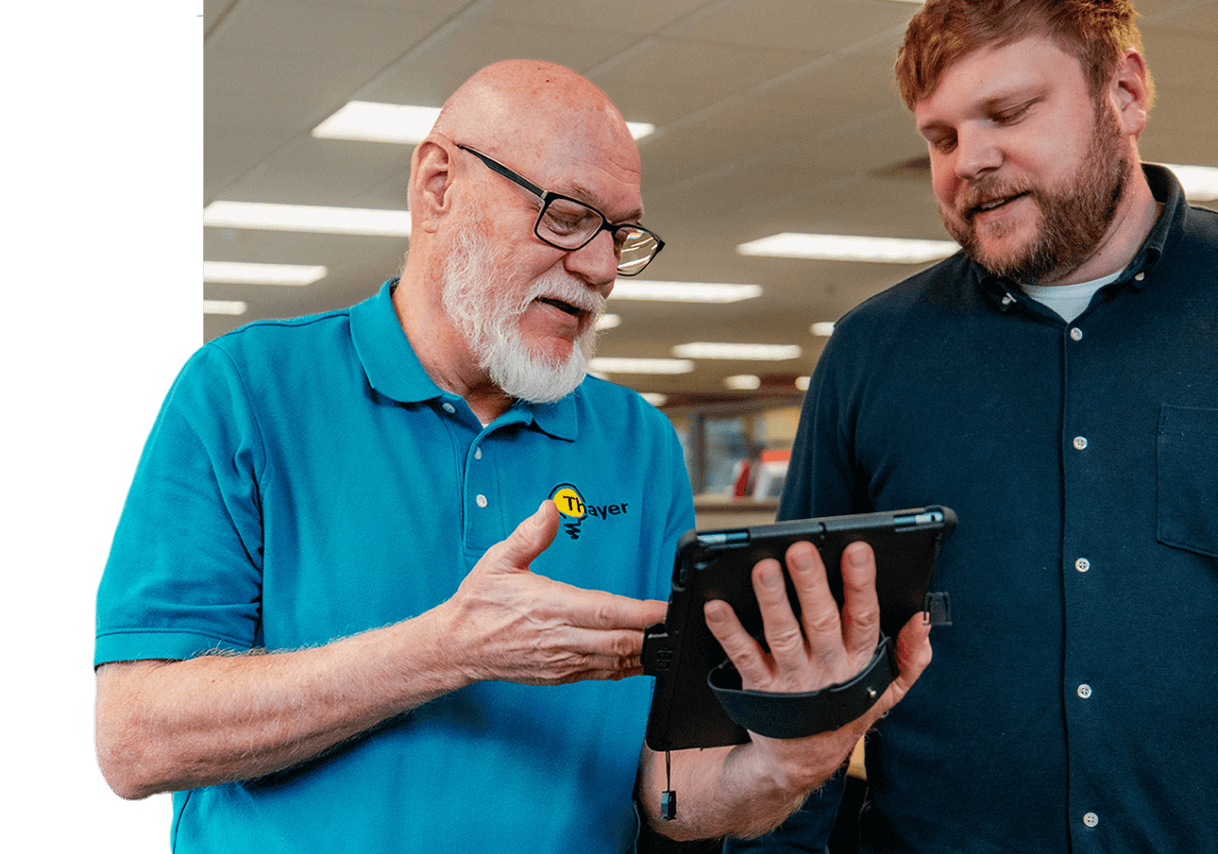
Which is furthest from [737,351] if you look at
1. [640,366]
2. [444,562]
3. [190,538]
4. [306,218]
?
[190,538]

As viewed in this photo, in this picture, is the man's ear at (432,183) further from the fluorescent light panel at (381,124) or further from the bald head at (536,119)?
the fluorescent light panel at (381,124)

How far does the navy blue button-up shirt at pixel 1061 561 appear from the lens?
128 centimetres

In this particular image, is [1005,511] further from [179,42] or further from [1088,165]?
[179,42]

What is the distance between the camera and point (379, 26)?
4.08 meters

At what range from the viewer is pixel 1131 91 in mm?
1429

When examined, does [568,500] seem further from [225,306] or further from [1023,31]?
[225,306]

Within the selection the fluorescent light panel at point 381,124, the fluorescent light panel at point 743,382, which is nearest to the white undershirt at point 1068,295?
the fluorescent light panel at point 381,124

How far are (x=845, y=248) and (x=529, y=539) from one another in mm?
7344

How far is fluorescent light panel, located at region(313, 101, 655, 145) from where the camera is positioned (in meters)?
4.96

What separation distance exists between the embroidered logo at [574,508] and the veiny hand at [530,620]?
0.23m

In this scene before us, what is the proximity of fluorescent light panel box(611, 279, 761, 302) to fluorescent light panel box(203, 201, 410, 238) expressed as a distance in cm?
230

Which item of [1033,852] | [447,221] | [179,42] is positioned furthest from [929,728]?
[179,42]

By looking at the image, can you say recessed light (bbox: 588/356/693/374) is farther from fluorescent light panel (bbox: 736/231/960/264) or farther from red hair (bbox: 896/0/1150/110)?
red hair (bbox: 896/0/1150/110)

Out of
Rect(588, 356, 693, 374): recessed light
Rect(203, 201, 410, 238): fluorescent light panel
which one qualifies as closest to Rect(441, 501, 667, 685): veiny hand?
Rect(203, 201, 410, 238): fluorescent light panel
